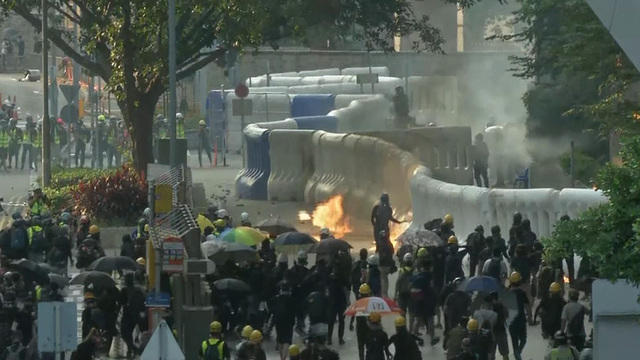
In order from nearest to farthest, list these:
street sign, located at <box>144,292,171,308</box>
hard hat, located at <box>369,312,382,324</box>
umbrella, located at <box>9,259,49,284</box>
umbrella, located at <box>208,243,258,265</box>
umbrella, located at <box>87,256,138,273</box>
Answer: street sign, located at <box>144,292,171,308</box> < hard hat, located at <box>369,312,382,324</box> < umbrella, located at <box>87,256,138,273</box> < umbrella, located at <box>9,259,49,284</box> < umbrella, located at <box>208,243,258,265</box>

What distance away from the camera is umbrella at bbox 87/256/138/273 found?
2700 cm

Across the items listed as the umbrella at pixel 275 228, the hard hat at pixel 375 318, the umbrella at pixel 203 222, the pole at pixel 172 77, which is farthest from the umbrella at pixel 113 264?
the pole at pixel 172 77

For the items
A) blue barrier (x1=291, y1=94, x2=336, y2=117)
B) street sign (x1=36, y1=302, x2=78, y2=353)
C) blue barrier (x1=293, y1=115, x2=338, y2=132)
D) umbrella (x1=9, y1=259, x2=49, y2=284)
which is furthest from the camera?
blue barrier (x1=291, y1=94, x2=336, y2=117)


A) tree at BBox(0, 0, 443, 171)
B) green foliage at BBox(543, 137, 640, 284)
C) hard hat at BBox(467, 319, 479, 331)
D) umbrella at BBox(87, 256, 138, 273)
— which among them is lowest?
hard hat at BBox(467, 319, 479, 331)

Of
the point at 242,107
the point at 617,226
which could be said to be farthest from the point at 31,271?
the point at 242,107

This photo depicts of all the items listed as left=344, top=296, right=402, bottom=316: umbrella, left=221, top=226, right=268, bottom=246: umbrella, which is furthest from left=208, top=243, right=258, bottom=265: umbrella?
left=344, top=296, right=402, bottom=316: umbrella

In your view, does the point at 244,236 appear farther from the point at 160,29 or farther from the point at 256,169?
the point at 256,169

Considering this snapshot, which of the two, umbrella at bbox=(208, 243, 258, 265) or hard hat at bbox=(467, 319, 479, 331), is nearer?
hard hat at bbox=(467, 319, 479, 331)

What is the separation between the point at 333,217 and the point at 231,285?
1451 cm

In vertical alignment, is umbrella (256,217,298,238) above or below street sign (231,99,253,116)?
below

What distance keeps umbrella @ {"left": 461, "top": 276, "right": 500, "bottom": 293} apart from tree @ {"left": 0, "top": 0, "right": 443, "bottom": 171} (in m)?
15.5

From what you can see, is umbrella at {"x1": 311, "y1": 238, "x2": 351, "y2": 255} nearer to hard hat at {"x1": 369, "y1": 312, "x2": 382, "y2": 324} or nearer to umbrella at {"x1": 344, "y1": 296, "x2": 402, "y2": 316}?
umbrella at {"x1": 344, "y1": 296, "x2": 402, "y2": 316}

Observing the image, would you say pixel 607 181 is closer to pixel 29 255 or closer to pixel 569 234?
pixel 569 234

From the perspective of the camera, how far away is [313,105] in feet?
197
